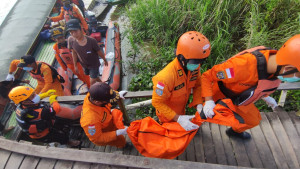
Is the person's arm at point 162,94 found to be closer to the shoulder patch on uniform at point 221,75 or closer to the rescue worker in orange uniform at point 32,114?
the shoulder patch on uniform at point 221,75

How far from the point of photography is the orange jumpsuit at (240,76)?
1.86 meters

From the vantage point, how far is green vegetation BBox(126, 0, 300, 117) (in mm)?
4520

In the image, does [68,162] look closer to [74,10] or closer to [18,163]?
[18,163]

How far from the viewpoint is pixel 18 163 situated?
178 centimetres

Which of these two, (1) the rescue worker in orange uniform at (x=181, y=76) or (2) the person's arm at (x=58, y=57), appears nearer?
(1) the rescue worker in orange uniform at (x=181, y=76)

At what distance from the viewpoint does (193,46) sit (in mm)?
1836

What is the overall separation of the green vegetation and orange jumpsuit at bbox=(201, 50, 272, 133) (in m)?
2.12

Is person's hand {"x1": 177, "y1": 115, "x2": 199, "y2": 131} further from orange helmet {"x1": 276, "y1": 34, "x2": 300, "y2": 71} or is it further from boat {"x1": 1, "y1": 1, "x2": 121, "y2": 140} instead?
boat {"x1": 1, "y1": 1, "x2": 121, "y2": 140}

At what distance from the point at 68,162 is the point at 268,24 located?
595 cm

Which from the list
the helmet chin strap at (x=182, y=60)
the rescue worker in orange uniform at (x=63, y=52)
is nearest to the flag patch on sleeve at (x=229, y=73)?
the helmet chin strap at (x=182, y=60)

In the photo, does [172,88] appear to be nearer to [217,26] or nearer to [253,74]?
[253,74]

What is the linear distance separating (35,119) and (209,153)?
2.78 m

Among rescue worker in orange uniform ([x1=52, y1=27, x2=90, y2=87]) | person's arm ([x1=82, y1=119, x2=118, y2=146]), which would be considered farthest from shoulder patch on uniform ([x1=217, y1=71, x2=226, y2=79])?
rescue worker in orange uniform ([x1=52, y1=27, x2=90, y2=87])

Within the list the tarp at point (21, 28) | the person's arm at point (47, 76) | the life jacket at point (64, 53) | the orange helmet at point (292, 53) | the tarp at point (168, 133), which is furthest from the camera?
the tarp at point (21, 28)
